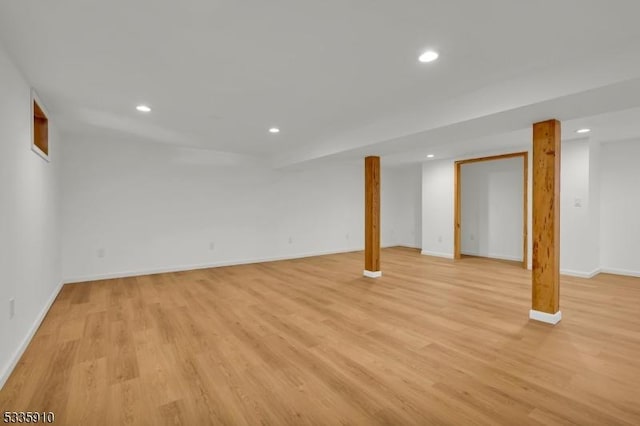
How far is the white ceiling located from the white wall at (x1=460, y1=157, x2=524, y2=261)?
3009mm

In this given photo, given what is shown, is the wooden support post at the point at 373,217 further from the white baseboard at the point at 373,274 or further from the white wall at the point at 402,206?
the white wall at the point at 402,206

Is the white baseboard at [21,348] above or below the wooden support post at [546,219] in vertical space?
below

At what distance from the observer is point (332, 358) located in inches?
93.8

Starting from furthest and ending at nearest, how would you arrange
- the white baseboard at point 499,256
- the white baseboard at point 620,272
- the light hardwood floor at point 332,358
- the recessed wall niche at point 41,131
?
the white baseboard at point 499,256, the white baseboard at point 620,272, the recessed wall niche at point 41,131, the light hardwood floor at point 332,358

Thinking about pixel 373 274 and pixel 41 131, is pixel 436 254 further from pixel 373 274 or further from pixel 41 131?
pixel 41 131

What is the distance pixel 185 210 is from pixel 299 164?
2.42 metres

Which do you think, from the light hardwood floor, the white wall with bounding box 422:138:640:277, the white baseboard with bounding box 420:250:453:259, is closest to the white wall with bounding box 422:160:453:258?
the white baseboard with bounding box 420:250:453:259

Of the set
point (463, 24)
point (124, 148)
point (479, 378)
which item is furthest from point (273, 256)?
point (463, 24)

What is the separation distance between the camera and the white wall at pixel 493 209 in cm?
670

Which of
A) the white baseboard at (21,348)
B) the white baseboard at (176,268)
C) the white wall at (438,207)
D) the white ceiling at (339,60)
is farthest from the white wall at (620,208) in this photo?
the white baseboard at (21,348)

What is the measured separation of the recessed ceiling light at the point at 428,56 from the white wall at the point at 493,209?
5.54m

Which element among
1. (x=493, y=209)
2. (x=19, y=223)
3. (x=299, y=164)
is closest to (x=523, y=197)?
(x=493, y=209)

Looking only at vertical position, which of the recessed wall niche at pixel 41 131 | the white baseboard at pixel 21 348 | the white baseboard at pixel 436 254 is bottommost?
the white baseboard at pixel 21 348

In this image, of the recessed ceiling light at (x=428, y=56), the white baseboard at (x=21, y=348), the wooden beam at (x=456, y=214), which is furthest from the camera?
the wooden beam at (x=456, y=214)
